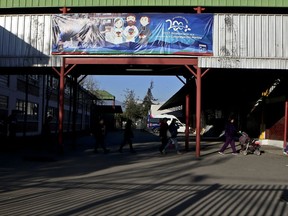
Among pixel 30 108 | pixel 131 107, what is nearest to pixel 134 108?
pixel 131 107

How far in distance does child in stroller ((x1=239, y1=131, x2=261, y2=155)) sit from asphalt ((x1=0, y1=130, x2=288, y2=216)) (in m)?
1.79

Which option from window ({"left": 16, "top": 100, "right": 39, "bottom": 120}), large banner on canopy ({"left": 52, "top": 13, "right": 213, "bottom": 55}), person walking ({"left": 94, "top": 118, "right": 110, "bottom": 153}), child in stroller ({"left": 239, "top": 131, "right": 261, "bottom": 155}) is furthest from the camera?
window ({"left": 16, "top": 100, "right": 39, "bottom": 120})

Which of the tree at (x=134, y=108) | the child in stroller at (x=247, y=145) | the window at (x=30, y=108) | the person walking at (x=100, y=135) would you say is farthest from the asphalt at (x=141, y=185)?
the tree at (x=134, y=108)

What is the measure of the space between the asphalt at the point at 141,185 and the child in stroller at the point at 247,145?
1788 mm

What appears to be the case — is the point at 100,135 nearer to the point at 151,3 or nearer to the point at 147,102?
the point at 151,3

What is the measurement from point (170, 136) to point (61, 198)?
11359 millimetres

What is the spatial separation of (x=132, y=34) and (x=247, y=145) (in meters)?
7.10

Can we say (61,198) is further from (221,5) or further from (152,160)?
(221,5)

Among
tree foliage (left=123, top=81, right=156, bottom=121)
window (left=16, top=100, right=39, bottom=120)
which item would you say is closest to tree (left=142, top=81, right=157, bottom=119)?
tree foliage (left=123, top=81, right=156, bottom=121)

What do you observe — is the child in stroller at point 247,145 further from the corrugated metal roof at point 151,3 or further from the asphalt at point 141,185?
the corrugated metal roof at point 151,3

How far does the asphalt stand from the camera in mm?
8039

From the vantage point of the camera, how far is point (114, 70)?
74.2 ft

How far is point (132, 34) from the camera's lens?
18469mm

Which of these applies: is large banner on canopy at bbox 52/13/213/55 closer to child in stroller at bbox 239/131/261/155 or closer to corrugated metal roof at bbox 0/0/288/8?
corrugated metal roof at bbox 0/0/288/8
